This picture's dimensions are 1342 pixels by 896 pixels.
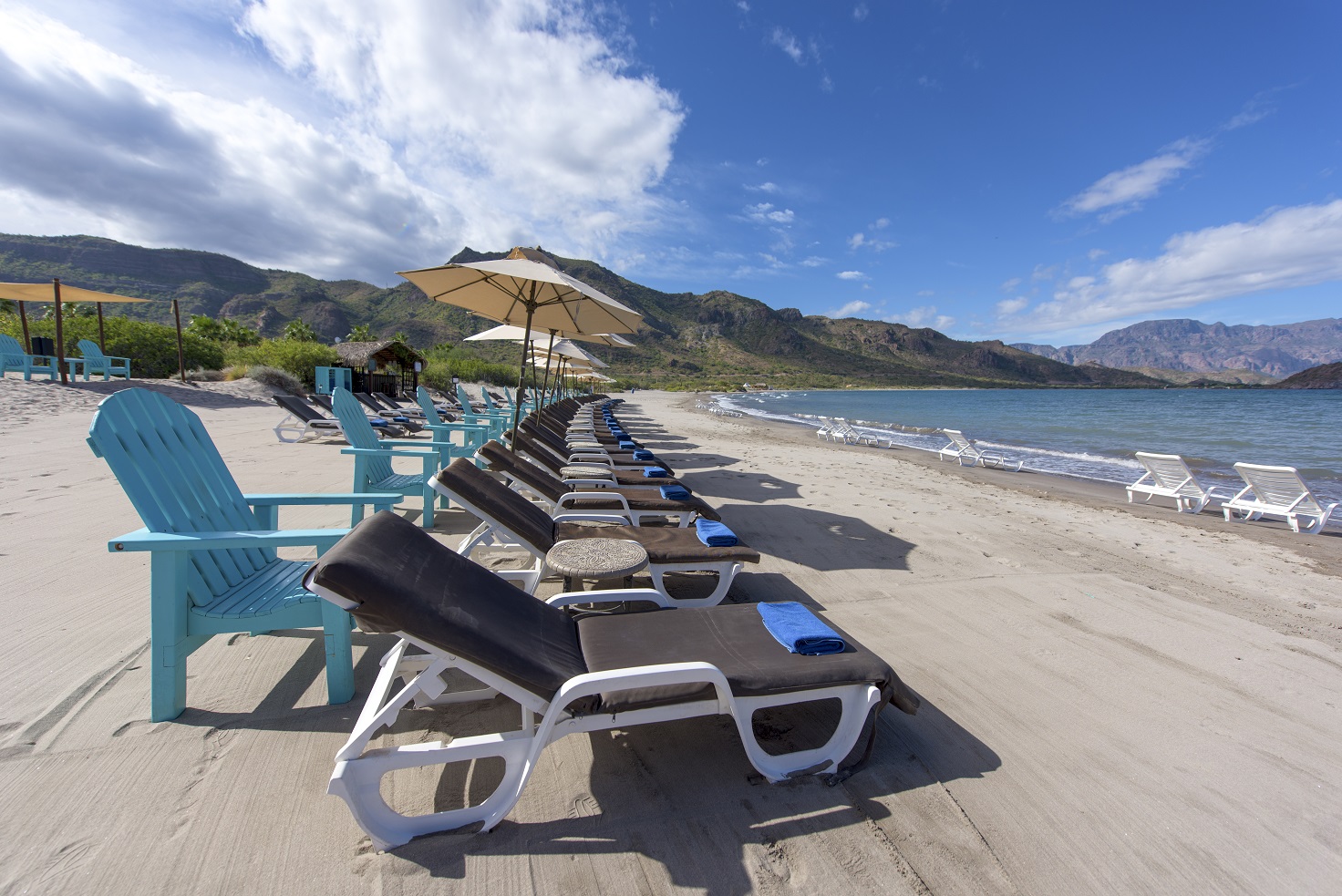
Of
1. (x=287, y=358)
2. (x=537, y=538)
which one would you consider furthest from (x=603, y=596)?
(x=287, y=358)

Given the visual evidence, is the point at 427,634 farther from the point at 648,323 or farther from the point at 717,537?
the point at 648,323

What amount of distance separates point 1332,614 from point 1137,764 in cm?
337

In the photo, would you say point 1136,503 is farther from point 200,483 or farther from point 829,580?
point 200,483

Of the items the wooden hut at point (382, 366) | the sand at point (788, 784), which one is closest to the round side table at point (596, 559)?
the sand at point (788, 784)

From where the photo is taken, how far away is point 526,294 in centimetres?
671

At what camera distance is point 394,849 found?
5.28 ft

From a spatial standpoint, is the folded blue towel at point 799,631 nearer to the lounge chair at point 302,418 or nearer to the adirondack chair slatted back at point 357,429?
the adirondack chair slatted back at point 357,429

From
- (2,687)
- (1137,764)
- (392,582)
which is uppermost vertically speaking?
(392,582)

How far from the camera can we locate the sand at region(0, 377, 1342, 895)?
5.17ft

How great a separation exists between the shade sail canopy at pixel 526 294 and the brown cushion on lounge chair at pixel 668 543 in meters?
2.44

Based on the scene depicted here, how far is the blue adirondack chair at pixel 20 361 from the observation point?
1302cm

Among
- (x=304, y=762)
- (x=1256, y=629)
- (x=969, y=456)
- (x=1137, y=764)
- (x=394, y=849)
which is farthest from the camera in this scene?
(x=969, y=456)

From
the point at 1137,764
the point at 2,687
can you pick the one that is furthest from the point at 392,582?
the point at 1137,764

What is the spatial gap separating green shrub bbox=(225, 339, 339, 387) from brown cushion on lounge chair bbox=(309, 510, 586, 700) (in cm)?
2279
